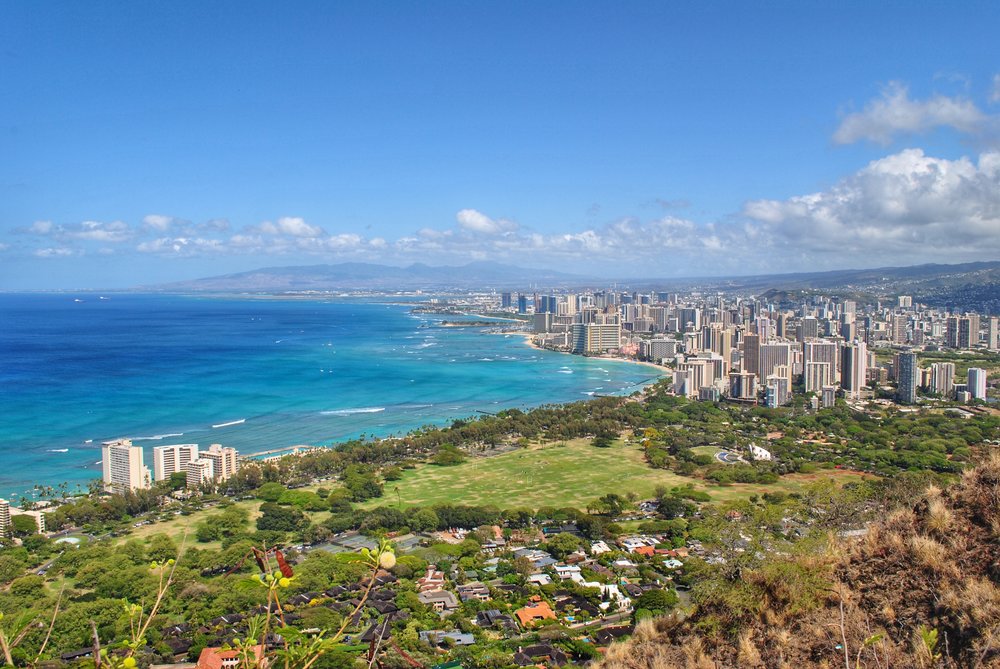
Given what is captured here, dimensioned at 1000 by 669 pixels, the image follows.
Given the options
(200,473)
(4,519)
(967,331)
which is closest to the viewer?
(4,519)


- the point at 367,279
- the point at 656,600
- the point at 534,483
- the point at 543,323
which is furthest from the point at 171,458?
the point at 367,279

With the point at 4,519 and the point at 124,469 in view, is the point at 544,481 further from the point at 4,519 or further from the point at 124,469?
the point at 4,519

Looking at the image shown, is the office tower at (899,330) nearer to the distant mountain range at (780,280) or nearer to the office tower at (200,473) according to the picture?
the distant mountain range at (780,280)

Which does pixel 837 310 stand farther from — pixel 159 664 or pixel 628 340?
pixel 159 664

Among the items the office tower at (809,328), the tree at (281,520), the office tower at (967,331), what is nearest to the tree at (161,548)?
the tree at (281,520)

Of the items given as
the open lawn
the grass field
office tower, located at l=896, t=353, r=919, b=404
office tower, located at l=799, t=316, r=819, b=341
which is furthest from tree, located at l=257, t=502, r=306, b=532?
office tower, located at l=799, t=316, r=819, b=341

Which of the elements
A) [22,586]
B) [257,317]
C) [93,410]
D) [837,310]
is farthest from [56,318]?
[837,310]

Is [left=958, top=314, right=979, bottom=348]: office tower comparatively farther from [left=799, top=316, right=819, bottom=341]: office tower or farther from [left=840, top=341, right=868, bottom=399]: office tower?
[left=840, top=341, right=868, bottom=399]: office tower
